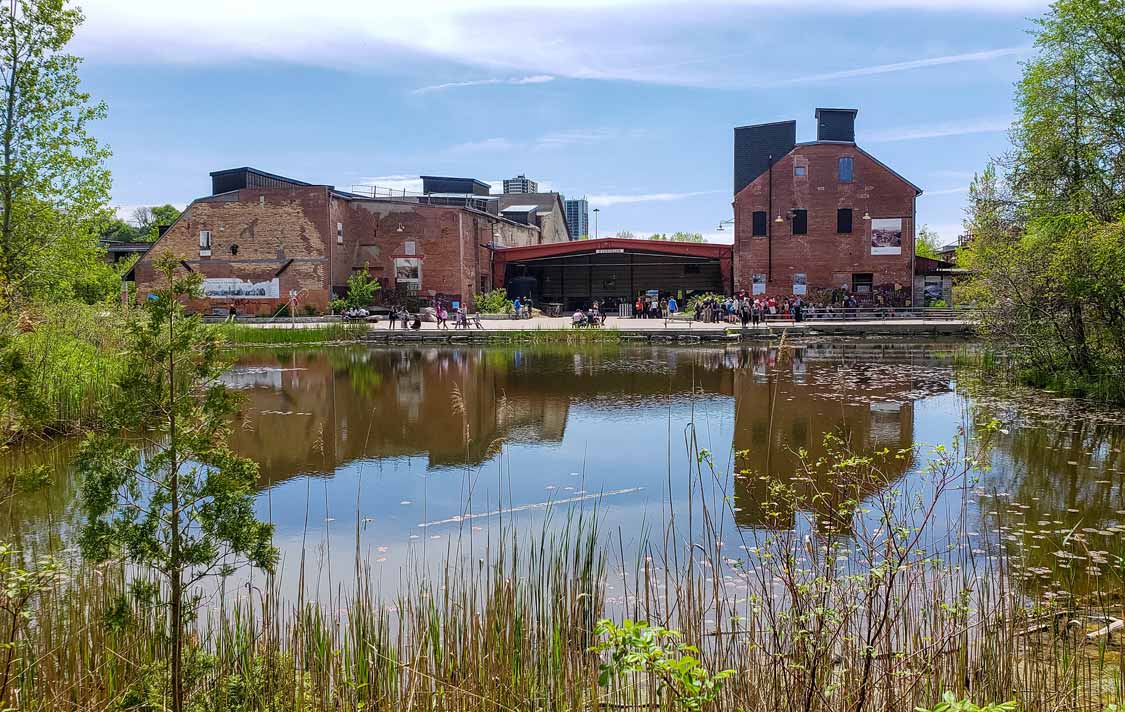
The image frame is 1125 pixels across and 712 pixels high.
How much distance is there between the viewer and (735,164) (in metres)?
43.6

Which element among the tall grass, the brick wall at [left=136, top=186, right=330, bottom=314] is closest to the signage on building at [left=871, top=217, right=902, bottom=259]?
the brick wall at [left=136, top=186, right=330, bottom=314]

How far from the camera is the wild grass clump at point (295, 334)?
87.8 ft

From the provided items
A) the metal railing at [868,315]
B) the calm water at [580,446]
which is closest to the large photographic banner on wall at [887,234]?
the metal railing at [868,315]

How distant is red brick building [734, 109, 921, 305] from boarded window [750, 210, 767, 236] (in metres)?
0.04

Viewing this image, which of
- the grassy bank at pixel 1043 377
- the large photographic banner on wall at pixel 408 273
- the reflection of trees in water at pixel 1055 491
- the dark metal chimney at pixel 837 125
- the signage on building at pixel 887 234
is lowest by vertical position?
the reflection of trees in water at pixel 1055 491

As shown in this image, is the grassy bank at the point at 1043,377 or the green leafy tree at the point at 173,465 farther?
the grassy bank at the point at 1043,377

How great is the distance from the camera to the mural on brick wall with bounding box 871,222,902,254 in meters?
37.1

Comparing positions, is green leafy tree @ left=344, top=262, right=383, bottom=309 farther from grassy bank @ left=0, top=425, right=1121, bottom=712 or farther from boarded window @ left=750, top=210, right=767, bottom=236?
grassy bank @ left=0, top=425, right=1121, bottom=712

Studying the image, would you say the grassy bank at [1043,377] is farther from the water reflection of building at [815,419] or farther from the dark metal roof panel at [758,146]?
the dark metal roof panel at [758,146]

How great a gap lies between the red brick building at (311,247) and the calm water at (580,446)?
1836 centimetres

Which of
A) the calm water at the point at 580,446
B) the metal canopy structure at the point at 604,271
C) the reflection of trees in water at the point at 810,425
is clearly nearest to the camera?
the calm water at the point at 580,446

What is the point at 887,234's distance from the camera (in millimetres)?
37188

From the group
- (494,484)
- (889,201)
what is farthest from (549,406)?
(889,201)

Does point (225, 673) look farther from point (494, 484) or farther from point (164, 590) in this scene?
point (494, 484)
